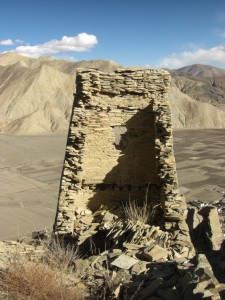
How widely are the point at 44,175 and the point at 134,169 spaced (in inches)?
839

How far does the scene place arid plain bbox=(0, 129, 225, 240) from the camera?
2050 cm

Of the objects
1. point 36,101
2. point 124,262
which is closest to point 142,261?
point 124,262

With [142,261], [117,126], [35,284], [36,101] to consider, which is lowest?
[142,261]

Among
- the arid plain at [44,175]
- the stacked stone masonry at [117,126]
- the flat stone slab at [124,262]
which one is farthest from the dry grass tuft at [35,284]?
→ the stacked stone masonry at [117,126]

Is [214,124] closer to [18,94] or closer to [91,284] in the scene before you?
[18,94]

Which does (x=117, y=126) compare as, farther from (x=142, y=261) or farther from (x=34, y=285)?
(x=34, y=285)

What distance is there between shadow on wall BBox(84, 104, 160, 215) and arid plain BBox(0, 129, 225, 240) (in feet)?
8.59

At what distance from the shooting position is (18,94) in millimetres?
70188

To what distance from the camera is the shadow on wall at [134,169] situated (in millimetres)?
10680

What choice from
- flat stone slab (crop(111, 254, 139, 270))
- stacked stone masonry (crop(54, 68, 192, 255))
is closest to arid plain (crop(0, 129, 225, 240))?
stacked stone masonry (crop(54, 68, 192, 255))

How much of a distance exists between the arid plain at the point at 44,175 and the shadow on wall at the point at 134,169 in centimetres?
262

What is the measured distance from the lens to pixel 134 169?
10805mm

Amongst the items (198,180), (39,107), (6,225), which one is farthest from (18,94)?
(6,225)

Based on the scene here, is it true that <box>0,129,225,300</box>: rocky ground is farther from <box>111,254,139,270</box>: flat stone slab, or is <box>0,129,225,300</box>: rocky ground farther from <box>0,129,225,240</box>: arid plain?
<box>0,129,225,240</box>: arid plain
